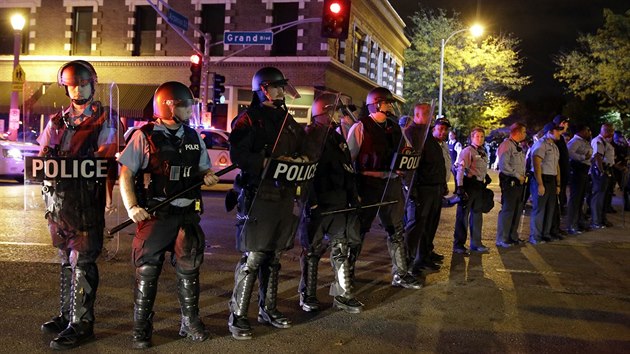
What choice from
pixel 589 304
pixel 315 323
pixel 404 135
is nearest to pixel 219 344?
pixel 315 323

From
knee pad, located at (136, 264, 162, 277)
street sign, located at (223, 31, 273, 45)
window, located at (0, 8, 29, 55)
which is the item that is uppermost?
window, located at (0, 8, 29, 55)

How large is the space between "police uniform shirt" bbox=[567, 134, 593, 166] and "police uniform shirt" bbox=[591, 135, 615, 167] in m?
0.73

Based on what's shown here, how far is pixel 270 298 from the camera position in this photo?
4.96 m

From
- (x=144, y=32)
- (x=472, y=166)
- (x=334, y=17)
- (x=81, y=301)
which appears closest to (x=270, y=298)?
(x=81, y=301)

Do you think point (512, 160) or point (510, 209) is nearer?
point (512, 160)

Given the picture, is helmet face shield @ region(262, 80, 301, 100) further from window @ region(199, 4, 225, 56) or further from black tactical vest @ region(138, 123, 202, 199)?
window @ region(199, 4, 225, 56)

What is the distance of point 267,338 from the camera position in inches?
184

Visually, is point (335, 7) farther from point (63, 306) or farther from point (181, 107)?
point (63, 306)

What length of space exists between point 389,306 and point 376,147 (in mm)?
1517

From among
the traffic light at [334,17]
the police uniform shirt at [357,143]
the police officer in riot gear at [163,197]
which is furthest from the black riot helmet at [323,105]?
the traffic light at [334,17]

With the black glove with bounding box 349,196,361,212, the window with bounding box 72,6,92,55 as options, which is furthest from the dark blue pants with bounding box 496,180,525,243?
the window with bounding box 72,6,92,55

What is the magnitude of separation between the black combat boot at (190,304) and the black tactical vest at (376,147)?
2171mm

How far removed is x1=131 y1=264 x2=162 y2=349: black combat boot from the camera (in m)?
4.26

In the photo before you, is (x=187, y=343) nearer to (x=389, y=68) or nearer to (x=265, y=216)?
(x=265, y=216)
